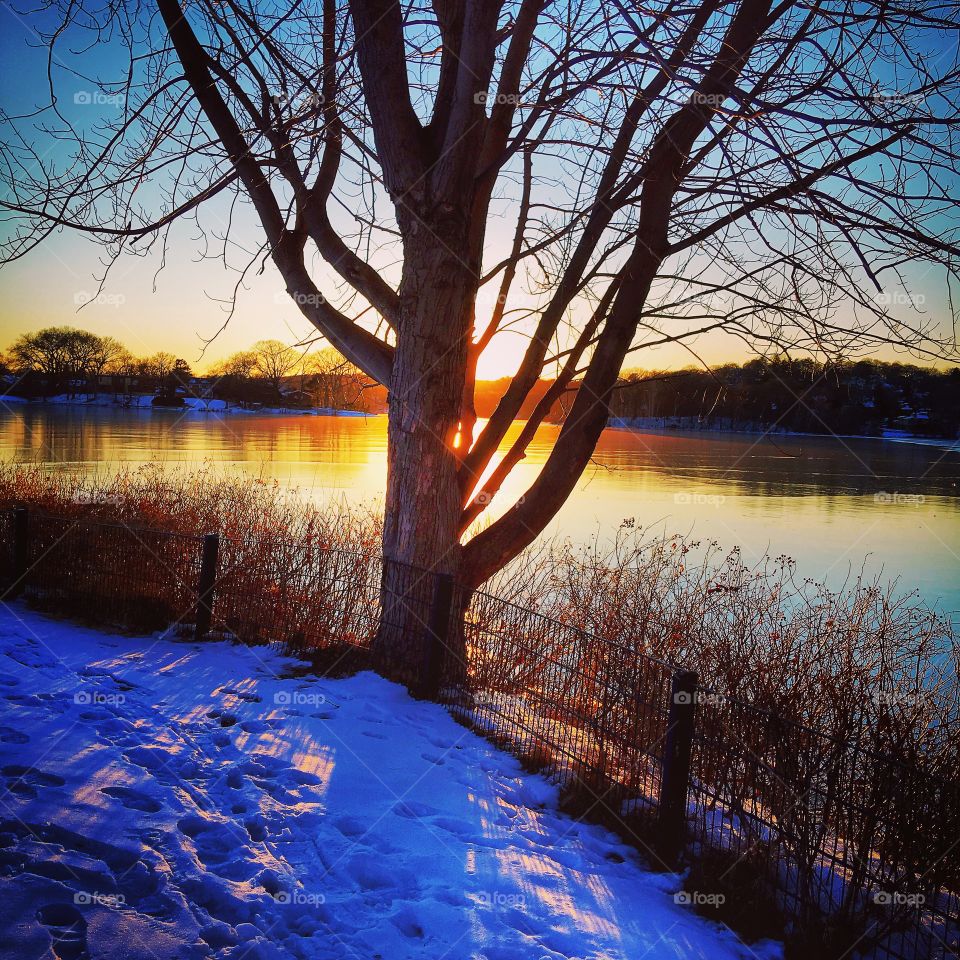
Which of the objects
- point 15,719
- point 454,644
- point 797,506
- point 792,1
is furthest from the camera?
point 797,506

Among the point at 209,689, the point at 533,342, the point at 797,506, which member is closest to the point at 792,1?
the point at 533,342

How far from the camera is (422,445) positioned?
6.47 metres

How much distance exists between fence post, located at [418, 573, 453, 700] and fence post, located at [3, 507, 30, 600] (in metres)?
6.41

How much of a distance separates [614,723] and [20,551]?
27.2ft

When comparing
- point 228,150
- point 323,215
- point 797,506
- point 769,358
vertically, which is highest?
point 228,150

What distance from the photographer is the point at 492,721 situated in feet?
19.2

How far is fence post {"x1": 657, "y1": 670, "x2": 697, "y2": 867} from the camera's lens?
13.5 feet

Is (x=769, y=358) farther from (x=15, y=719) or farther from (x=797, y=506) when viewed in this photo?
(x=797, y=506)

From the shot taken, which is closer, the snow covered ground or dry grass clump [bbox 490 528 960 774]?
the snow covered ground

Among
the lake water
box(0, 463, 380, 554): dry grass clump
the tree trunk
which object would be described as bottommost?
the lake water

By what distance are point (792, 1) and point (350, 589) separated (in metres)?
7.61

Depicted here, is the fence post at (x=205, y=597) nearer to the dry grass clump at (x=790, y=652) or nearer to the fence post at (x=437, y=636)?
the fence post at (x=437, y=636)

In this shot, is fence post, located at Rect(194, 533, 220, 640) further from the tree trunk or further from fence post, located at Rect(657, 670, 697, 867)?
fence post, located at Rect(657, 670, 697, 867)

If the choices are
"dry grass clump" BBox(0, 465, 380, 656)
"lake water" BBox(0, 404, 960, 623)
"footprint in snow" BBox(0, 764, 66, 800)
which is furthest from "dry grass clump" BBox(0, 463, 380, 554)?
"footprint in snow" BBox(0, 764, 66, 800)
